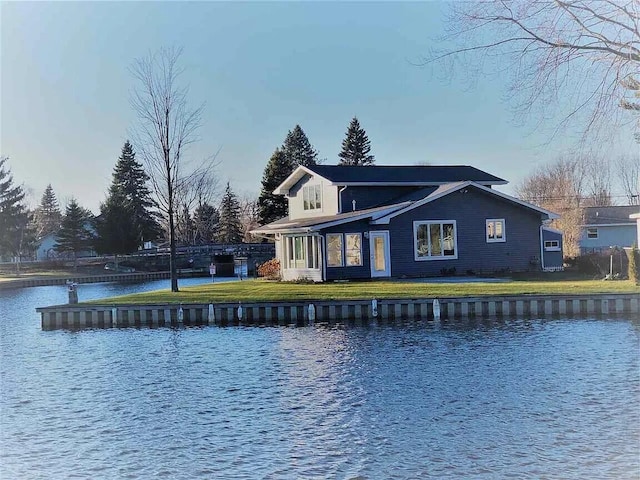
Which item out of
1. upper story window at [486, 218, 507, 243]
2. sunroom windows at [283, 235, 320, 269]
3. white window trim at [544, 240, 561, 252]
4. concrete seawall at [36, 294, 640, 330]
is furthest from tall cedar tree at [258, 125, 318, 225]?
concrete seawall at [36, 294, 640, 330]

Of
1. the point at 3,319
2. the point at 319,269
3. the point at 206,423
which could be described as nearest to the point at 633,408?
the point at 206,423

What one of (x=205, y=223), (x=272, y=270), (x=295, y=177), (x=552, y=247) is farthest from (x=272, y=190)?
(x=552, y=247)

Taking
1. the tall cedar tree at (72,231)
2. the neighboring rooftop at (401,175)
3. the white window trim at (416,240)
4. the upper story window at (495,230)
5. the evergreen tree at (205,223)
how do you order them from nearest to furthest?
the white window trim at (416,240)
the upper story window at (495,230)
the neighboring rooftop at (401,175)
the tall cedar tree at (72,231)
the evergreen tree at (205,223)

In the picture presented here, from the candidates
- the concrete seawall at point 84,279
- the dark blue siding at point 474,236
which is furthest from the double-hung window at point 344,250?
the concrete seawall at point 84,279

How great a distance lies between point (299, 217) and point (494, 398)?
2571 cm

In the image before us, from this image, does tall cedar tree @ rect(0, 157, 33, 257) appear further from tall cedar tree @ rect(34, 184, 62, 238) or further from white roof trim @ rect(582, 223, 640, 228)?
white roof trim @ rect(582, 223, 640, 228)

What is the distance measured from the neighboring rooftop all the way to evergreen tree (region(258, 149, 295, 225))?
2491 cm

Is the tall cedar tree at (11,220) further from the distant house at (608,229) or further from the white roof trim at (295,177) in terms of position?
the distant house at (608,229)

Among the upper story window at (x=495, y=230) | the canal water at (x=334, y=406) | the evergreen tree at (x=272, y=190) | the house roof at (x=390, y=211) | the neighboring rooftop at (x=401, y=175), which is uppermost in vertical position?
the evergreen tree at (x=272, y=190)

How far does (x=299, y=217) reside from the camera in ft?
120

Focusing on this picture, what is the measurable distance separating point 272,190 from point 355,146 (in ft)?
56.0

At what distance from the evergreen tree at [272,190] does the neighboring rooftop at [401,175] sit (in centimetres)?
2491

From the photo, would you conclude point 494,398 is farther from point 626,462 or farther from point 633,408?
point 626,462

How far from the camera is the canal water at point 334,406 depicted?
8.71 m
